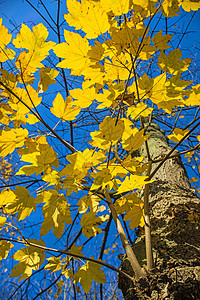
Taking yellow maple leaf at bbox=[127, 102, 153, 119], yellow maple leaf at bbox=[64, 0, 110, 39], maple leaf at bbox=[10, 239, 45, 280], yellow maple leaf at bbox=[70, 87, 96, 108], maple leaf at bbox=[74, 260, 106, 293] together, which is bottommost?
maple leaf at bbox=[74, 260, 106, 293]

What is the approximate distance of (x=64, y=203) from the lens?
68 cm

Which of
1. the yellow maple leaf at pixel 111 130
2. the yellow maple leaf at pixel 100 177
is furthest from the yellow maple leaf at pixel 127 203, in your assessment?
the yellow maple leaf at pixel 111 130

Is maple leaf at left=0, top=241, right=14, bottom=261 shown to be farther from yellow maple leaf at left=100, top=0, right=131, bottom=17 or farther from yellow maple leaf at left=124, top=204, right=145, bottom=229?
yellow maple leaf at left=100, top=0, right=131, bottom=17

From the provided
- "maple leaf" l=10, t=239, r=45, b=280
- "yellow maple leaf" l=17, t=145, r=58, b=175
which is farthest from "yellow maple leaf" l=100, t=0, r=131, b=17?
"maple leaf" l=10, t=239, r=45, b=280

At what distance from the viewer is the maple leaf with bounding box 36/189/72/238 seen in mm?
649

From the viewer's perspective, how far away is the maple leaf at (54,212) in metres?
0.65

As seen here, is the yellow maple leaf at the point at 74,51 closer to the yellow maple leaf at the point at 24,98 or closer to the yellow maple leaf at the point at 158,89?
the yellow maple leaf at the point at 24,98

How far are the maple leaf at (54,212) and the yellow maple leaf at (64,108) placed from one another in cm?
28

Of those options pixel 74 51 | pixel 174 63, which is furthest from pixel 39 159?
pixel 174 63

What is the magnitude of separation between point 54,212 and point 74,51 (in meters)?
0.55

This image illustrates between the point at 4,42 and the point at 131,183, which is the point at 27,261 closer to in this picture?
the point at 131,183

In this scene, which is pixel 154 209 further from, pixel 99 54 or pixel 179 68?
pixel 99 54

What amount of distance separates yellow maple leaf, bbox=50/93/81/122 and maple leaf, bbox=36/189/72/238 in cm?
28

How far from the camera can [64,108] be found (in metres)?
0.71
